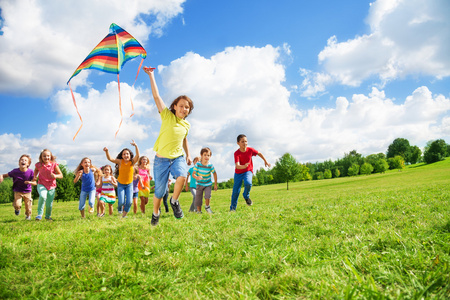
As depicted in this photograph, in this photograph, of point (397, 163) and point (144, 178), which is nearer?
point (144, 178)

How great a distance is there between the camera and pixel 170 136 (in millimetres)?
5465

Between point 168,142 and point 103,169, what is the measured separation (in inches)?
297

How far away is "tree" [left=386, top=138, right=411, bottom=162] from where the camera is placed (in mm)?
109750

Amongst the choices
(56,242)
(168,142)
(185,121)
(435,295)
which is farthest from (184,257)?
(185,121)

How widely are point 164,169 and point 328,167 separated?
124393 millimetres

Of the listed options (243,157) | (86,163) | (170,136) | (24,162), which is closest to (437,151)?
(243,157)

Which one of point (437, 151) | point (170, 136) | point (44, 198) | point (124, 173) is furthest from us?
point (437, 151)

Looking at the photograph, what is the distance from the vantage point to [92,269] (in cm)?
283

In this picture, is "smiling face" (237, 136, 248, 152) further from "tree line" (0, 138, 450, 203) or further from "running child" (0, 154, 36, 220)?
"tree line" (0, 138, 450, 203)

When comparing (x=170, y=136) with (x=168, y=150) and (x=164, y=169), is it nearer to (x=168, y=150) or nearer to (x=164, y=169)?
(x=168, y=150)

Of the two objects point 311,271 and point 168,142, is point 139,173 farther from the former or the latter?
point 311,271

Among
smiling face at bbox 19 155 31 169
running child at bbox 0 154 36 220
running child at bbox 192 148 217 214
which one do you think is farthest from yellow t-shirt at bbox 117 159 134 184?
smiling face at bbox 19 155 31 169

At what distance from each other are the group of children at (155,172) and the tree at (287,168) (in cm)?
3546

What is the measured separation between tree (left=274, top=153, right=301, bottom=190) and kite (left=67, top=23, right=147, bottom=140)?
39866 mm
